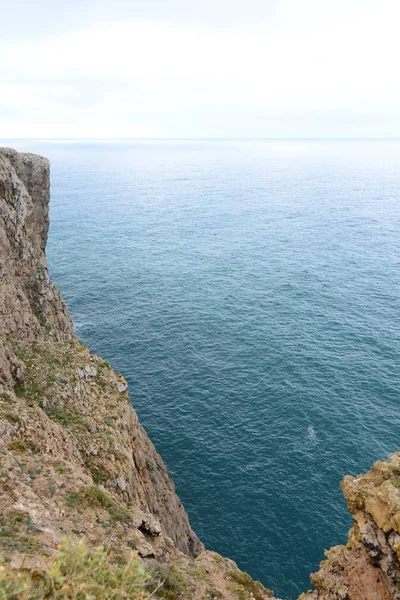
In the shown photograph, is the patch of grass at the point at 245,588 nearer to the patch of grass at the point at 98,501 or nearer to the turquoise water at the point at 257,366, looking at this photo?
the patch of grass at the point at 98,501

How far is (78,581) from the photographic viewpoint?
13.2m

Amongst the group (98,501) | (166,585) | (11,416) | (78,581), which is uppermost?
(78,581)

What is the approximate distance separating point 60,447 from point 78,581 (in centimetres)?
2369

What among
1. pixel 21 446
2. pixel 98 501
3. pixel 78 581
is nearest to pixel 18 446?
pixel 21 446

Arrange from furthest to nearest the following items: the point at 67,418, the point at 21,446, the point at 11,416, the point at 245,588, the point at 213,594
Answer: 1. the point at 67,418
2. the point at 11,416
3. the point at 21,446
4. the point at 245,588
5. the point at 213,594

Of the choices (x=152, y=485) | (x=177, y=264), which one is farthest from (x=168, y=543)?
(x=177, y=264)

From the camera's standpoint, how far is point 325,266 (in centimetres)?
13450

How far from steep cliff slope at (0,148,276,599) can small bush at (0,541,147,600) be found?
2.39m

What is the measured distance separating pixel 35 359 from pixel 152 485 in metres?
20.2

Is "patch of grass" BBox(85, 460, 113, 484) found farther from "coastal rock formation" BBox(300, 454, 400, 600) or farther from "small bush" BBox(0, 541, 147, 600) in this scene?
"small bush" BBox(0, 541, 147, 600)

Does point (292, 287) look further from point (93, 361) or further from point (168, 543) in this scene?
point (168, 543)

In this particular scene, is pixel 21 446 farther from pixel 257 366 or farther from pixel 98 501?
pixel 257 366

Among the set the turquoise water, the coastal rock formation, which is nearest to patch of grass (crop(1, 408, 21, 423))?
the coastal rock formation

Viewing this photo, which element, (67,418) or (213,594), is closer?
(213,594)
